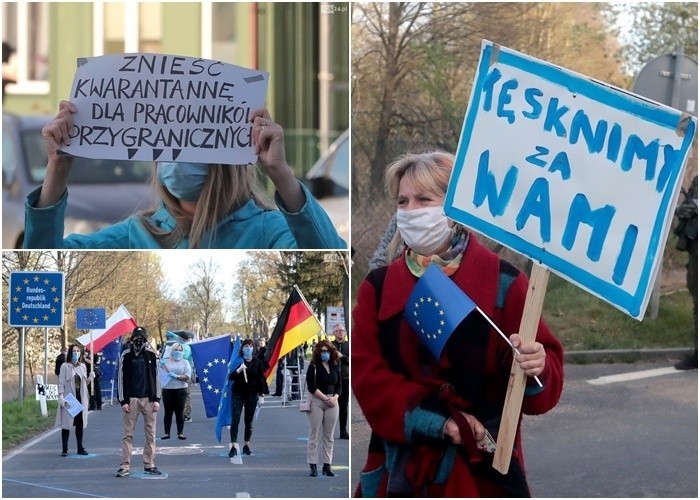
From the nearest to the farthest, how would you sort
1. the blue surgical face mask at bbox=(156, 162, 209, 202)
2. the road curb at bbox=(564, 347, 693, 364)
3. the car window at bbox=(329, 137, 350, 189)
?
the blue surgical face mask at bbox=(156, 162, 209, 202) < the car window at bbox=(329, 137, 350, 189) < the road curb at bbox=(564, 347, 693, 364)

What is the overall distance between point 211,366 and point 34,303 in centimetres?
84

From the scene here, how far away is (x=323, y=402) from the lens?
531 cm

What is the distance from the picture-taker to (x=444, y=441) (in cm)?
349

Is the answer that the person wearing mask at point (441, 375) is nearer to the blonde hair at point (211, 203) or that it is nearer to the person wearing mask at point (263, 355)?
the blonde hair at point (211, 203)

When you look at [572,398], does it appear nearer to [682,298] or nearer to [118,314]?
[682,298]

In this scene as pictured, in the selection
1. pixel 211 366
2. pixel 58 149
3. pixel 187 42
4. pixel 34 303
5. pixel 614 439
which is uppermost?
pixel 187 42

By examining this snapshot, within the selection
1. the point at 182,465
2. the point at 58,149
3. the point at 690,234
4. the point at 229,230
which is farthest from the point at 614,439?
the point at 58,149

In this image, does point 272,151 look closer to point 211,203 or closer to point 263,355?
point 211,203

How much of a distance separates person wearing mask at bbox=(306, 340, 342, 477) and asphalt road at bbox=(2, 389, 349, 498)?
33 millimetres

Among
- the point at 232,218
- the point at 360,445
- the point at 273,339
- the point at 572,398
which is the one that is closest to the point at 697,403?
the point at 572,398

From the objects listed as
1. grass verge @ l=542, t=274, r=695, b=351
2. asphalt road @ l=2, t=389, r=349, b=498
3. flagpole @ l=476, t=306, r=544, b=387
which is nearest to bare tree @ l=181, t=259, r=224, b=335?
asphalt road @ l=2, t=389, r=349, b=498

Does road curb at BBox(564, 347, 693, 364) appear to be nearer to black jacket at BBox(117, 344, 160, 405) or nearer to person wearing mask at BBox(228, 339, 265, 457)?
person wearing mask at BBox(228, 339, 265, 457)

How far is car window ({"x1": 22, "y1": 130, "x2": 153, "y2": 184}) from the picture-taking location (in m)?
4.78

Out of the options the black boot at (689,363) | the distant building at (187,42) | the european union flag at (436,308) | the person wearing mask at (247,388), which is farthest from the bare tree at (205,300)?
the black boot at (689,363)
